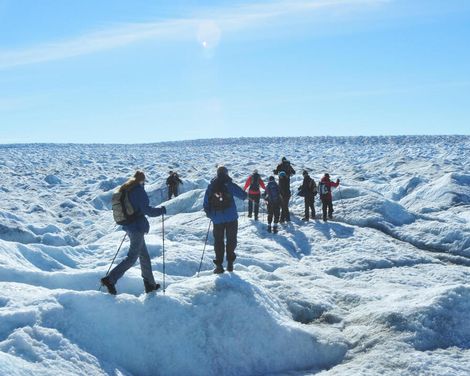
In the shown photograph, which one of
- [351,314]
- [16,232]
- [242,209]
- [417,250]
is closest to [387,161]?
[242,209]

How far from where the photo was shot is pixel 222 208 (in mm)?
7375

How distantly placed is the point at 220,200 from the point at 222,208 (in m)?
0.13

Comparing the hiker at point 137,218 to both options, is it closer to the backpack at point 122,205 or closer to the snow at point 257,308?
the backpack at point 122,205

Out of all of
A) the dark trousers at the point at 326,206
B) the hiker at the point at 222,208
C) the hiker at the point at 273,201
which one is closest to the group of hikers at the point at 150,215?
the hiker at the point at 222,208

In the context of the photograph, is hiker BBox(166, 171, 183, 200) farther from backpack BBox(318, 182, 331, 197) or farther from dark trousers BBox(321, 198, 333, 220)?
backpack BBox(318, 182, 331, 197)

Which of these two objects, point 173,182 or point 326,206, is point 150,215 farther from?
point 173,182

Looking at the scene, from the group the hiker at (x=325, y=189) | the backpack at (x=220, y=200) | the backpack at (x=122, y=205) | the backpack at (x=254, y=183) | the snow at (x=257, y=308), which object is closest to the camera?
the snow at (x=257, y=308)

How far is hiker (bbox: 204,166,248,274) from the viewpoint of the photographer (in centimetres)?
735

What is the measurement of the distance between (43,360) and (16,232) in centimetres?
1064

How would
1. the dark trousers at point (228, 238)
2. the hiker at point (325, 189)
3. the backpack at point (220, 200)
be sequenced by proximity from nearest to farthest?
the backpack at point (220, 200) < the dark trousers at point (228, 238) < the hiker at point (325, 189)

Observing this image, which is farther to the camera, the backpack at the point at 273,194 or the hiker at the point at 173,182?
the hiker at the point at 173,182

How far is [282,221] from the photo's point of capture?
14859mm

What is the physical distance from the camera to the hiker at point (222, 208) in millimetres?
7355

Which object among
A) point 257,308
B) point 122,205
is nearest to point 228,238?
point 257,308
